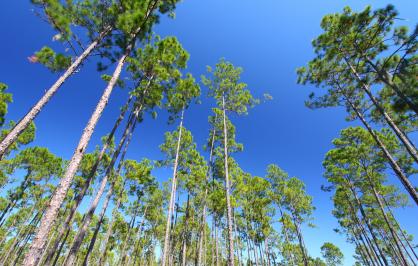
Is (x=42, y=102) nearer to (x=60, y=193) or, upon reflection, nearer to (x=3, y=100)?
(x=60, y=193)

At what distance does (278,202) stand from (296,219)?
114 inches

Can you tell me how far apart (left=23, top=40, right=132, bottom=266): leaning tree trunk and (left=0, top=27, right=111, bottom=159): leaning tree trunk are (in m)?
2.13

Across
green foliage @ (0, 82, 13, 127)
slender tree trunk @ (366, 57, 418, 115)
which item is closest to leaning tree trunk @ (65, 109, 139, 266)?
green foliage @ (0, 82, 13, 127)

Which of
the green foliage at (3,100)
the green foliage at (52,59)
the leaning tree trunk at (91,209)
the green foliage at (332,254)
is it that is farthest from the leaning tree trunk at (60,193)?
the green foliage at (332,254)

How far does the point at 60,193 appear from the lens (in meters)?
4.99

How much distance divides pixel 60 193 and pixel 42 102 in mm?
4249

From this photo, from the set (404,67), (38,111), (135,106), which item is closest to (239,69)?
(135,106)

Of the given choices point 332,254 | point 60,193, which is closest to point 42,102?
point 60,193

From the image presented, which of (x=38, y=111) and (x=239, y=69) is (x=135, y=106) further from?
(x=239, y=69)

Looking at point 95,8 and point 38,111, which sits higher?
point 95,8

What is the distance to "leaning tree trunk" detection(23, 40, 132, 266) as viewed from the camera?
13.9 ft

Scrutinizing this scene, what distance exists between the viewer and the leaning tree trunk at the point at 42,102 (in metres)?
6.54

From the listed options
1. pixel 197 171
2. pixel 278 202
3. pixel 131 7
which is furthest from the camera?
pixel 278 202

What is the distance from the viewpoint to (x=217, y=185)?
18.0 m
